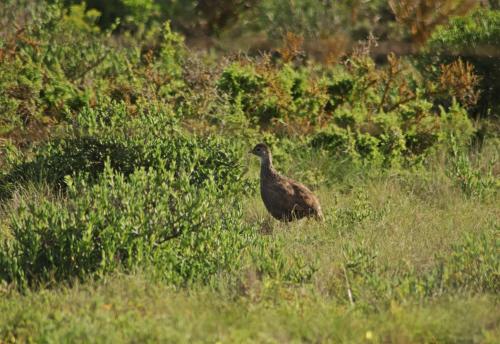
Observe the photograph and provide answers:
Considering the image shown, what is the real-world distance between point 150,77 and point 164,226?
14.5 feet

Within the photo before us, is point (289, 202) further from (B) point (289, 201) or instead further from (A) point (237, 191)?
(A) point (237, 191)

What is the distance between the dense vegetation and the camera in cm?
539

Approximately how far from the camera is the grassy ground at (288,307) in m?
5.11

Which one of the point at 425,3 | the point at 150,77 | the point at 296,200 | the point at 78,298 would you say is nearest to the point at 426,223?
the point at 296,200

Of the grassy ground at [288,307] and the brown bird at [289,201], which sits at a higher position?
the grassy ground at [288,307]

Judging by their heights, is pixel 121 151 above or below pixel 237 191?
above

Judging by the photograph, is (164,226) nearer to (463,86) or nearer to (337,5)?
(463,86)

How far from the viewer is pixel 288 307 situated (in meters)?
5.43

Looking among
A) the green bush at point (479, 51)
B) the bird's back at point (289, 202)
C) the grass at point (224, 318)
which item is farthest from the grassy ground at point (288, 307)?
the green bush at point (479, 51)

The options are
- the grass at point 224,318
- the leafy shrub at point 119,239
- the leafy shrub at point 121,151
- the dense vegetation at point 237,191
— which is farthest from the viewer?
the leafy shrub at point 121,151

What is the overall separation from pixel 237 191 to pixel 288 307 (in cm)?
313

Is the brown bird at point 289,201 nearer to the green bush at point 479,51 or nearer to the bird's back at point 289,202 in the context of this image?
the bird's back at point 289,202

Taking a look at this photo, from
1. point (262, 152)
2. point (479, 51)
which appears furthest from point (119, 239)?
point (479, 51)

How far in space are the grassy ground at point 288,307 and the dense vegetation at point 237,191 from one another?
0.02 metres
